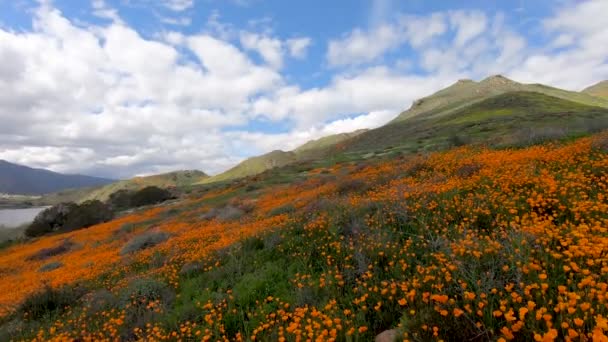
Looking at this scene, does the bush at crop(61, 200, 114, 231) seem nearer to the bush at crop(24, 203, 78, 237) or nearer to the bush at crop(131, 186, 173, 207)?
the bush at crop(24, 203, 78, 237)

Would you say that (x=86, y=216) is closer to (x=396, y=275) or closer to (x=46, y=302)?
(x=46, y=302)

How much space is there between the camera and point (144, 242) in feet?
44.3

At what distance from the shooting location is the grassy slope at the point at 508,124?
1466 centimetres

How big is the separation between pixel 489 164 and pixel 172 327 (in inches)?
333

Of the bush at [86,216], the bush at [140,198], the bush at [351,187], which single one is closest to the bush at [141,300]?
the bush at [351,187]

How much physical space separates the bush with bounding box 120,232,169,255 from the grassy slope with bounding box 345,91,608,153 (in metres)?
15.1

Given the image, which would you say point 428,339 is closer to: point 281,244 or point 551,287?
point 551,287

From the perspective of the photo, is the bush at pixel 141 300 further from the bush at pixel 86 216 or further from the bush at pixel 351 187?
the bush at pixel 86 216

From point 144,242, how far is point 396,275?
1204cm

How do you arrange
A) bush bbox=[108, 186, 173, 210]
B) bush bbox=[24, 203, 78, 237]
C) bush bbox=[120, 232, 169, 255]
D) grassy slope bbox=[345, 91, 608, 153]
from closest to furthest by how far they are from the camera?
bush bbox=[120, 232, 169, 255], grassy slope bbox=[345, 91, 608, 153], bush bbox=[24, 203, 78, 237], bush bbox=[108, 186, 173, 210]

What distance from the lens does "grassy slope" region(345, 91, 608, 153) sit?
14656 millimetres

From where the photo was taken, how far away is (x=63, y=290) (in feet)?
27.6

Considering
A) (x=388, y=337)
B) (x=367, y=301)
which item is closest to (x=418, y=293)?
(x=388, y=337)

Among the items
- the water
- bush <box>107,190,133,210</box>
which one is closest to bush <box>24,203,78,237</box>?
bush <box>107,190,133,210</box>
